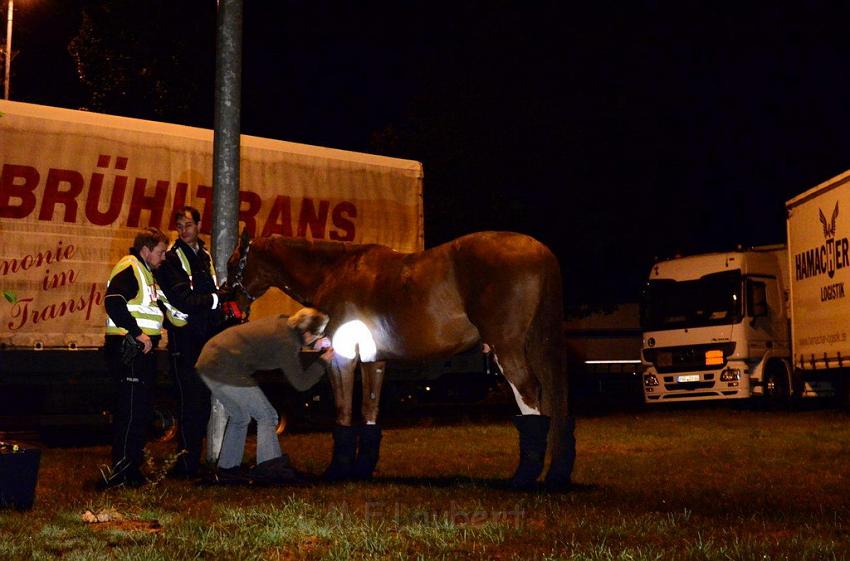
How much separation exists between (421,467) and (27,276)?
192 inches

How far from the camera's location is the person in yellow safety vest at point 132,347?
27.2ft

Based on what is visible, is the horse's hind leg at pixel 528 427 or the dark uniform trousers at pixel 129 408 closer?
the horse's hind leg at pixel 528 427

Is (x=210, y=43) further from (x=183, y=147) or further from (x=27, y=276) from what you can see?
(x=27, y=276)

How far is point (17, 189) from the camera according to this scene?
1184cm

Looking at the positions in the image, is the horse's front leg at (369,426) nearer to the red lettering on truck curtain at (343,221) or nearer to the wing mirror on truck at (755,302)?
the red lettering on truck curtain at (343,221)

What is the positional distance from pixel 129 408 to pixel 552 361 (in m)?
3.22

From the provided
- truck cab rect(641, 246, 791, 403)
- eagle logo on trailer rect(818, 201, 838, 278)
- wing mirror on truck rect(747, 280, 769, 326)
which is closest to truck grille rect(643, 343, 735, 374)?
truck cab rect(641, 246, 791, 403)

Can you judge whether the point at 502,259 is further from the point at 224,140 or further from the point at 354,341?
the point at 224,140

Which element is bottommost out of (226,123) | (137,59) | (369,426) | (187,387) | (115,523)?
(115,523)

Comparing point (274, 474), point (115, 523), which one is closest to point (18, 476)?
point (115, 523)

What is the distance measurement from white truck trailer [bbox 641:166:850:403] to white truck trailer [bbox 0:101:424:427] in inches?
373

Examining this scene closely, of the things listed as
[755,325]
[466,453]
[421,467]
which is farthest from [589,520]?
[755,325]

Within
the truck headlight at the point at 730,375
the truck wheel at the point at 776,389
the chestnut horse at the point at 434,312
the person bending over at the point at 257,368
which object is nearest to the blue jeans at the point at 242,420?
the person bending over at the point at 257,368

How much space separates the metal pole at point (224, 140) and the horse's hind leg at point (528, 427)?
9.43 feet
